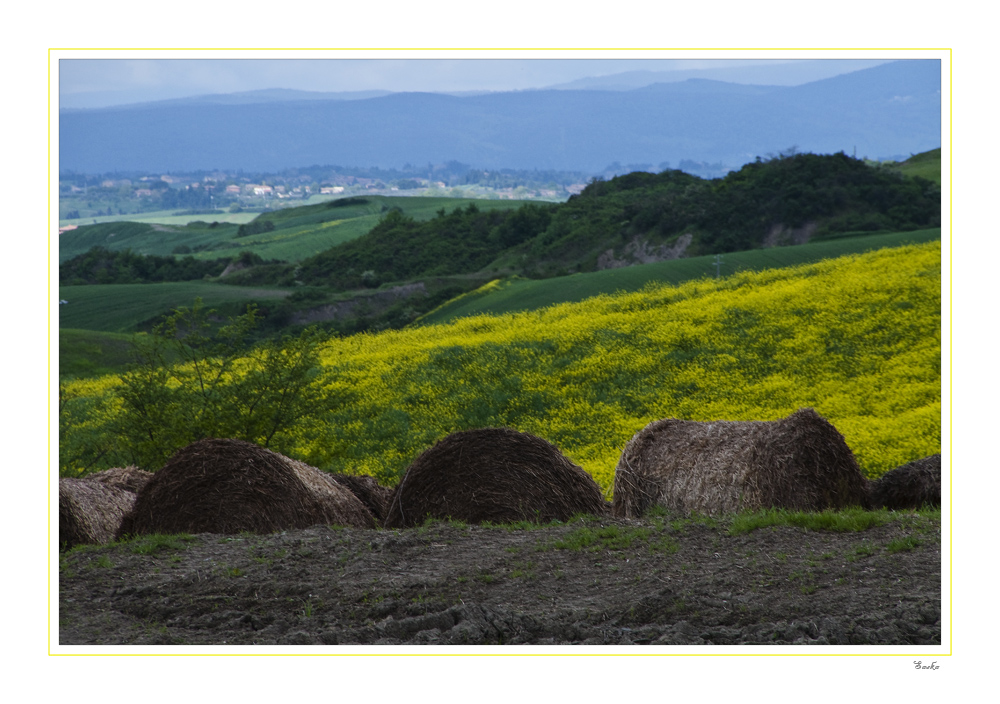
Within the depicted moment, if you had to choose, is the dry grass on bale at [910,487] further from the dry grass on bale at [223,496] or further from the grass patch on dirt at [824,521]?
the dry grass on bale at [223,496]

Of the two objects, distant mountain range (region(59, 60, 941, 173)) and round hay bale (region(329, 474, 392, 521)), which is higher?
distant mountain range (region(59, 60, 941, 173))

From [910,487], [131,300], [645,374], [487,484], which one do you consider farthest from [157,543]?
[131,300]

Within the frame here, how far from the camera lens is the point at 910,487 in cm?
1146

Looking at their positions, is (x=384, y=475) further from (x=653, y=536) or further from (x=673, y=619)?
(x=673, y=619)

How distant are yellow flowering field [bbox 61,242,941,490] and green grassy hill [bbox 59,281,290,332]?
56.4 ft

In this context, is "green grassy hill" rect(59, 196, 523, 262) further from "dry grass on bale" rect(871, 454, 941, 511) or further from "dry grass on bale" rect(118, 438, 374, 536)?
"dry grass on bale" rect(871, 454, 941, 511)

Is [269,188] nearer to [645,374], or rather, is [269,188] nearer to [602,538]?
[645,374]

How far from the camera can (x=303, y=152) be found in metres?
19.7

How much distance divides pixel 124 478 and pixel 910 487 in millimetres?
10389

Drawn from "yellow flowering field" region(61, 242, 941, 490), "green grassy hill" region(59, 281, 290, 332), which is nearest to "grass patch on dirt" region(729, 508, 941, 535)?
"yellow flowering field" region(61, 242, 941, 490)

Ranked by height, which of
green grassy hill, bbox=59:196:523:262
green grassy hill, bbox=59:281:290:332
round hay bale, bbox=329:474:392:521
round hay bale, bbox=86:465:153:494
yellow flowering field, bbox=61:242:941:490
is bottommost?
round hay bale, bbox=329:474:392:521

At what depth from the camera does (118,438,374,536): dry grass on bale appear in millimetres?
9484

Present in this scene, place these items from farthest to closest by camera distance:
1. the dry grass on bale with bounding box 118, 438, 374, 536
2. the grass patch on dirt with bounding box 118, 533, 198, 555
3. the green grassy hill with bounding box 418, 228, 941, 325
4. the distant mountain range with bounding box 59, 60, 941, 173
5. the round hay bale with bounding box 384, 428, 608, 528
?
the green grassy hill with bounding box 418, 228, 941, 325
the distant mountain range with bounding box 59, 60, 941, 173
the round hay bale with bounding box 384, 428, 608, 528
the dry grass on bale with bounding box 118, 438, 374, 536
the grass patch on dirt with bounding box 118, 533, 198, 555

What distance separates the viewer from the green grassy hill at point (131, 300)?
139 ft
